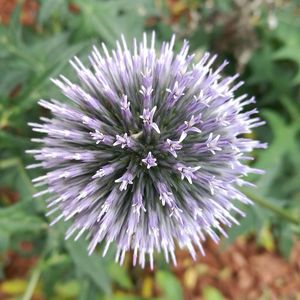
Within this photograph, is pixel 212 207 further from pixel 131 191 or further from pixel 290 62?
pixel 290 62

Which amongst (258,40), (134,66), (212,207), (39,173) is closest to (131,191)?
(212,207)

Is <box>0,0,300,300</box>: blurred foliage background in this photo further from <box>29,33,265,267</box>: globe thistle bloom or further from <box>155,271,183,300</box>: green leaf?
<box>29,33,265,267</box>: globe thistle bloom

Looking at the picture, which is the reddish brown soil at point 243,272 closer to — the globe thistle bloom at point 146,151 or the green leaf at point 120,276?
the green leaf at point 120,276

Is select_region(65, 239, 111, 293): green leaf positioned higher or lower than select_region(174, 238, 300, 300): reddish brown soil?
higher

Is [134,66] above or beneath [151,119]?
above

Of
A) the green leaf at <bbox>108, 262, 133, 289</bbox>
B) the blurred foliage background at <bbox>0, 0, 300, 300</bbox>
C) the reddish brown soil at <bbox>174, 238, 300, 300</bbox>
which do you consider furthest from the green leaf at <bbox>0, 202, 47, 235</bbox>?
the reddish brown soil at <bbox>174, 238, 300, 300</bbox>

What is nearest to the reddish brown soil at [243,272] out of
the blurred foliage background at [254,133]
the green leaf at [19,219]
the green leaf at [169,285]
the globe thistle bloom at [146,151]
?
the blurred foliage background at [254,133]
